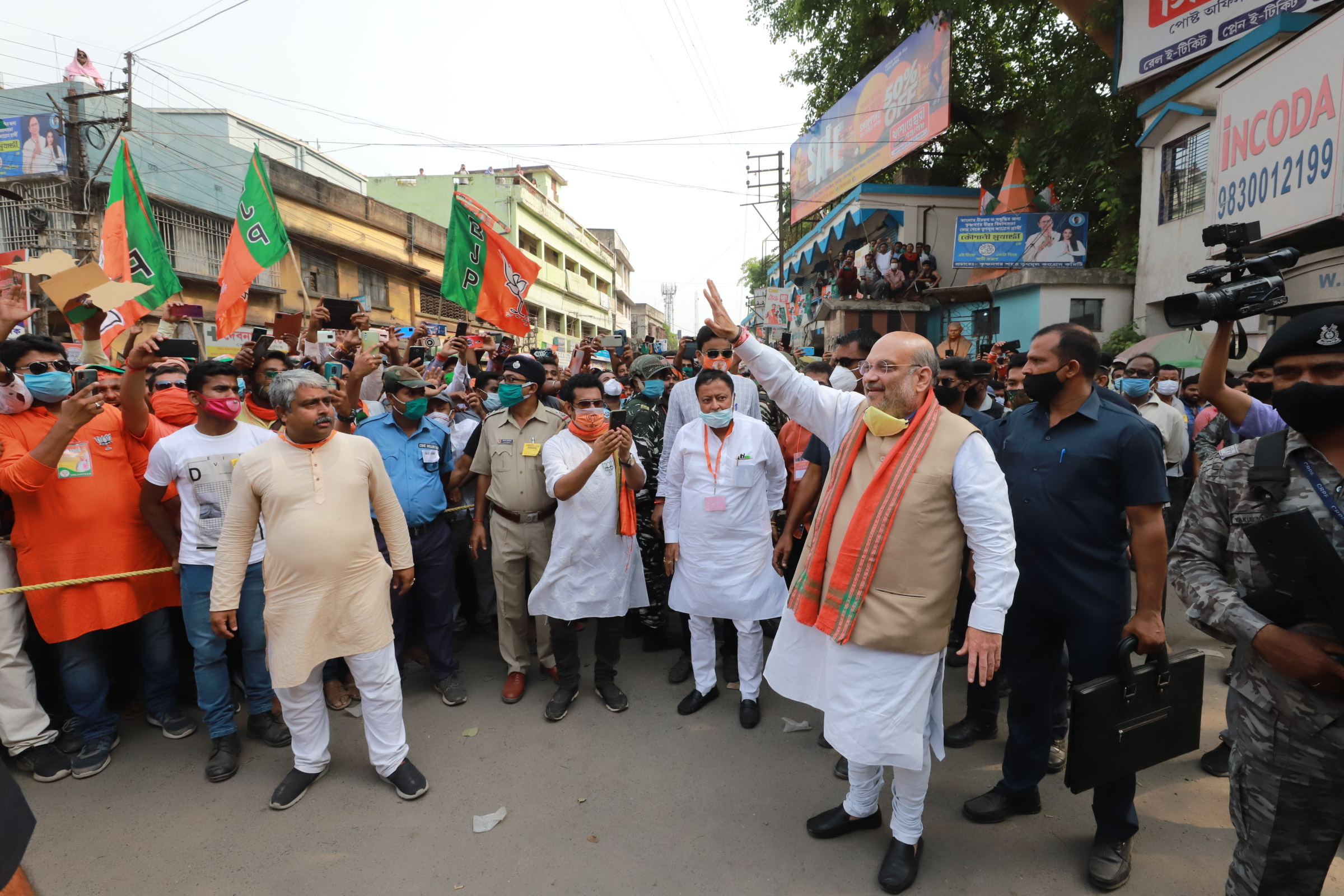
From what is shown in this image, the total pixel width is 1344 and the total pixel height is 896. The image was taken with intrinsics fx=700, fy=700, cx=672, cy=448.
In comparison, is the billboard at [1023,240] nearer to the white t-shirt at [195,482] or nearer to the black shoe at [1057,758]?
the black shoe at [1057,758]

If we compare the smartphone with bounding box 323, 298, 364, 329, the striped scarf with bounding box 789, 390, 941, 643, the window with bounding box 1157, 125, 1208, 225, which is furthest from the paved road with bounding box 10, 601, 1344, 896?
the window with bounding box 1157, 125, 1208, 225

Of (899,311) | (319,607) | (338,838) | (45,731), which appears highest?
(899,311)

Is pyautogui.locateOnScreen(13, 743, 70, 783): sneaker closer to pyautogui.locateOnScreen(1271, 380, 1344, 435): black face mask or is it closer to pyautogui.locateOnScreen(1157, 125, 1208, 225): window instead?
pyautogui.locateOnScreen(1271, 380, 1344, 435): black face mask

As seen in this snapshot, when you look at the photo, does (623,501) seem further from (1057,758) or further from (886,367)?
(1057,758)

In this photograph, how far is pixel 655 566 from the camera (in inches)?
206

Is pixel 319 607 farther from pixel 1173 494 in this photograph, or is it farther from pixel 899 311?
pixel 899 311

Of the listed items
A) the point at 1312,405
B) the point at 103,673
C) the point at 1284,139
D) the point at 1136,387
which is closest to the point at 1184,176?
the point at 1284,139

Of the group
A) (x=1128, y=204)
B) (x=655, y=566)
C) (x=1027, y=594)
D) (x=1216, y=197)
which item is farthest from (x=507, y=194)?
(x=1027, y=594)

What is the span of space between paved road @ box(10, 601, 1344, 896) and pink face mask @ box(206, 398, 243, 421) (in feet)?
A: 5.87

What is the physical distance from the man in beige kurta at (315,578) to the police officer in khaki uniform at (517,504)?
1020 millimetres

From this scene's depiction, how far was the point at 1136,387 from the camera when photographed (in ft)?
18.8

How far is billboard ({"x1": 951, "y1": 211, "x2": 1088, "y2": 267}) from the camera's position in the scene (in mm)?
13164

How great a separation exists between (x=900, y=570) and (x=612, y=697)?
226 cm

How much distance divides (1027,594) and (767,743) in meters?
1.60
